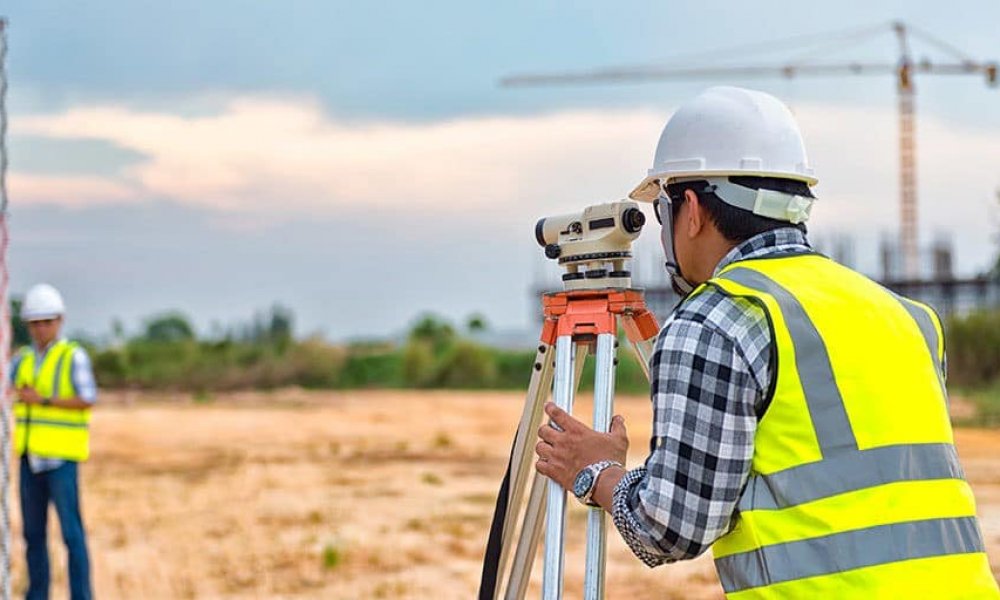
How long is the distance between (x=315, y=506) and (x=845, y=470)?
33.2 feet

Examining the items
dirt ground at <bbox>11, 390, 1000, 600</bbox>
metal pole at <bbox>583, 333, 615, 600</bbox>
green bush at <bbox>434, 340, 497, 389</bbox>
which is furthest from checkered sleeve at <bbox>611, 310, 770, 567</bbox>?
green bush at <bbox>434, 340, 497, 389</bbox>

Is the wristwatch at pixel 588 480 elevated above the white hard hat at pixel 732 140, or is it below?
below

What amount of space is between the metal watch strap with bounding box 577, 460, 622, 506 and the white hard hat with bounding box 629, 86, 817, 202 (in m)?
0.57

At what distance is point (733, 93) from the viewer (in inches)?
88.3

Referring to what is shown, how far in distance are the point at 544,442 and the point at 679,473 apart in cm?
52

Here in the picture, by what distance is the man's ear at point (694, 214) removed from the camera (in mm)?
2184

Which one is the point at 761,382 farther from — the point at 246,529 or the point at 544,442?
the point at 246,529

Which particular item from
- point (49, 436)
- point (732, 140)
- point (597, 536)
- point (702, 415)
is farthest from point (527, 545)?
point (49, 436)

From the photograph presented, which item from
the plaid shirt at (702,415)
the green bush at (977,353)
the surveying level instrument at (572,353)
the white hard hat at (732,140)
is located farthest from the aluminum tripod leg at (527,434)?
the green bush at (977,353)

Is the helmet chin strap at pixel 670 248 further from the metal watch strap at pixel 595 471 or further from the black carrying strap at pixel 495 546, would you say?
the black carrying strap at pixel 495 546

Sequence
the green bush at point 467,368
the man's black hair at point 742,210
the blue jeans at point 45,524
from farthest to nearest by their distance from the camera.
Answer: the green bush at point 467,368 → the blue jeans at point 45,524 → the man's black hair at point 742,210

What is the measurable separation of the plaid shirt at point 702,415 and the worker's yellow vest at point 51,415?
5.12 m

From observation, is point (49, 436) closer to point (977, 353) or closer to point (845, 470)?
point (845, 470)

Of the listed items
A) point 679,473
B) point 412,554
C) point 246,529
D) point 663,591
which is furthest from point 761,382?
point 246,529
